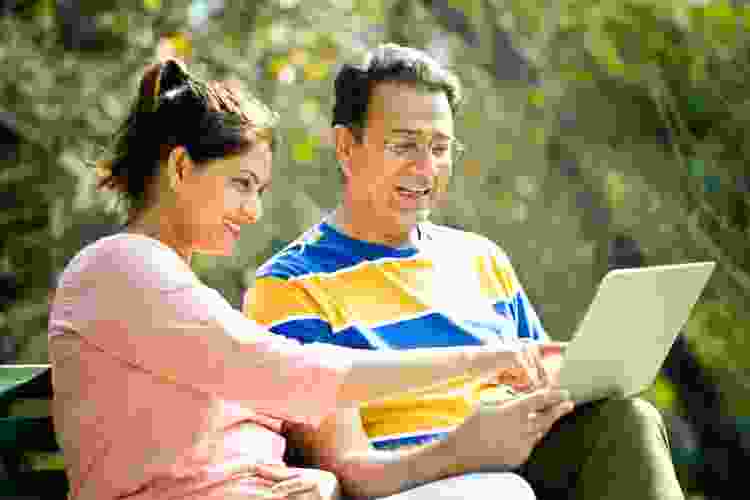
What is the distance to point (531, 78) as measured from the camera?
205 inches

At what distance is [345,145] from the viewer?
289 centimetres

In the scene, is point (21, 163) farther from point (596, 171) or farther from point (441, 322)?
point (441, 322)

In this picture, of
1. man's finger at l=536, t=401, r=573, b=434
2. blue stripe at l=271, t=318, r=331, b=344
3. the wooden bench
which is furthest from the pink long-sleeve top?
man's finger at l=536, t=401, r=573, b=434

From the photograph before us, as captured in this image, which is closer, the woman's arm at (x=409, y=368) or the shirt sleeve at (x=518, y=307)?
the woman's arm at (x=409, y=368)

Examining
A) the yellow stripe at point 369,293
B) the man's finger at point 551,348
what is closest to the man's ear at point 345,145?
the yellow stripe at point 369,293

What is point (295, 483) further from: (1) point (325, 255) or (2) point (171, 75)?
(2) point (171, 75)

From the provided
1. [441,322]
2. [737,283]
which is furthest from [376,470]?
[737,283]

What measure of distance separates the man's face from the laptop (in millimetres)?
568

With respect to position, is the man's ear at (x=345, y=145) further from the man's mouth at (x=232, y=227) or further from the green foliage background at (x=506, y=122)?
the green foliage background at (x=506, y=122)

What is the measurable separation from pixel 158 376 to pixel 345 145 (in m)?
0.89

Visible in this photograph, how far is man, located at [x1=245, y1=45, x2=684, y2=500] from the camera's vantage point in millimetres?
2436

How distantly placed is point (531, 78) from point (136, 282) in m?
3.30

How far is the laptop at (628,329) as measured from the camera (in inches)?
90.9

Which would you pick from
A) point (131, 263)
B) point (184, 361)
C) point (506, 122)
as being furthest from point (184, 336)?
point (506, 122)
